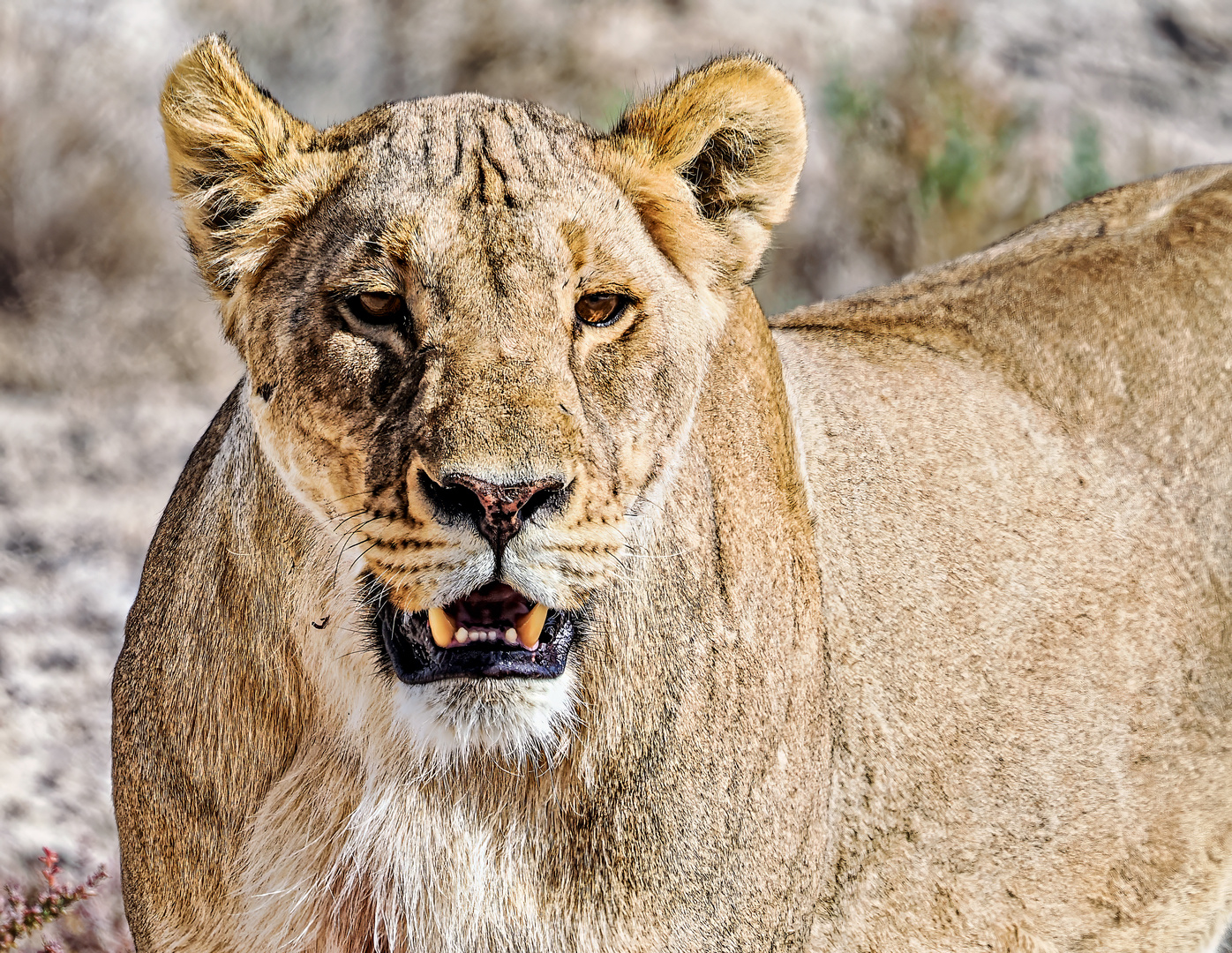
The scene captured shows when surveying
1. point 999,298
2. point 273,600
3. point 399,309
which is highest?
point 999,298

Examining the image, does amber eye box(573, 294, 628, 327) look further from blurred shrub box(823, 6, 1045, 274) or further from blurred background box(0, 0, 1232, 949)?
blurred shrub box(823, 6, 1045, 274)

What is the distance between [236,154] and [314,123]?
579cm

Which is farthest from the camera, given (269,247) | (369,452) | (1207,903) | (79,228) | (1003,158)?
(1003,158)

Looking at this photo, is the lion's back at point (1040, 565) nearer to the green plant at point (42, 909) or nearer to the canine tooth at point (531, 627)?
the canine tooth at point (531, 627)

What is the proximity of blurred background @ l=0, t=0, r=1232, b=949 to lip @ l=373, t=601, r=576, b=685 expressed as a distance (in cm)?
251

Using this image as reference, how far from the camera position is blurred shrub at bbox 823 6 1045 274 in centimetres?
885

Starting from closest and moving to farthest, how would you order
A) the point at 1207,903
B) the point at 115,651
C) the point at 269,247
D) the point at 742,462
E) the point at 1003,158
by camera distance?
1. the point at 269,247
2. the point at 742,462
3. the point at 1207,903
4. the point at 115,651
5. the point at 1003,158

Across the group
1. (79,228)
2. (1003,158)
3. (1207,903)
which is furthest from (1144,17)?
(1207,903)

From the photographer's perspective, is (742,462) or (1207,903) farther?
(1207,903)

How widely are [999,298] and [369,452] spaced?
1.96 m

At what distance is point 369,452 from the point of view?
216 cm

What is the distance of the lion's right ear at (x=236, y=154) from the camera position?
2350mm

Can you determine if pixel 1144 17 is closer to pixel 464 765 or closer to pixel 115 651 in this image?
pixel 115 651

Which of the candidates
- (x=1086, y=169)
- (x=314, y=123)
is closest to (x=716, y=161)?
(x=314, y=123)
